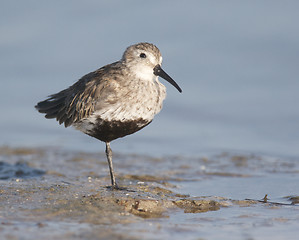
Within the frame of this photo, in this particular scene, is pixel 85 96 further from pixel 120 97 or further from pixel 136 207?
pixel 136 207

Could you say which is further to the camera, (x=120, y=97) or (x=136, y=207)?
(x=120, y=97)

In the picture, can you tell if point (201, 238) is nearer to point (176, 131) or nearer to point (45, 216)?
point (45, 216)

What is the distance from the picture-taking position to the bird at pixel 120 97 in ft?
22.3

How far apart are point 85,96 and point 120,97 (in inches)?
23.7

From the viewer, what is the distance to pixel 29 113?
1282 cm

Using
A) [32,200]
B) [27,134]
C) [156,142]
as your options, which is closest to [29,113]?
[27,134]

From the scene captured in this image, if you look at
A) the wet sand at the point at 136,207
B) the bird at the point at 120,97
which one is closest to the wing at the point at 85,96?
the bird at the point at 120,97

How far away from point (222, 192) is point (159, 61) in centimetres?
207

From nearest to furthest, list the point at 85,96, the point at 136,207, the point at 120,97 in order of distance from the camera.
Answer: the point at 136,207 → the point at 120,97 → the point at 85,96

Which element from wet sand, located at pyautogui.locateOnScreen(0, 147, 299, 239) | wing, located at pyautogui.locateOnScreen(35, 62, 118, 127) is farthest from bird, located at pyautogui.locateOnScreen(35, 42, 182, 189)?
wet sand, located at pyautogui.locateOnScreen(0, 147, 299, 239)

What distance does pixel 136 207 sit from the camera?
580 centimetres

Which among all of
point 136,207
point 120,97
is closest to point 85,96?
point 120,97

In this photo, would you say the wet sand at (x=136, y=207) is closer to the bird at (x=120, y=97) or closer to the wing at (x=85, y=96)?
the bird at (x=120, y=97)

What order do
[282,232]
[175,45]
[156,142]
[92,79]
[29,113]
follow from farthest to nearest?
[175,45] < [29,113] < [156,142] < [92,79] < [282,232]
